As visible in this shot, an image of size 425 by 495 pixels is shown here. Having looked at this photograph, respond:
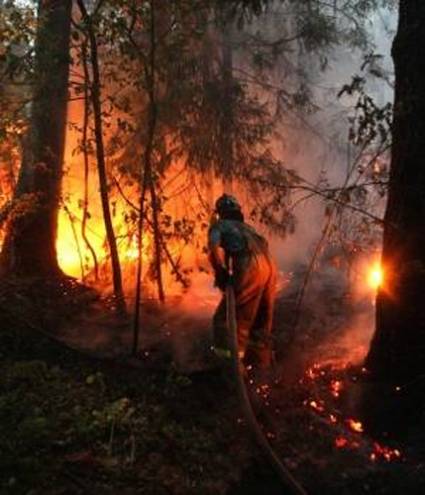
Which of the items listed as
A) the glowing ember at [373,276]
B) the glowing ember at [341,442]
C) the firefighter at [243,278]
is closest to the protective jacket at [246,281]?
the firefighter at [243,278]

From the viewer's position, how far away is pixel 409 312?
22.1 ft

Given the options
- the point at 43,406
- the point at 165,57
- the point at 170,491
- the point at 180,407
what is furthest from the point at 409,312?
the point at 165,57

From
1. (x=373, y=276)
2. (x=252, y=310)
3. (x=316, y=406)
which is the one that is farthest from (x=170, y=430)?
(x=373, y=276)

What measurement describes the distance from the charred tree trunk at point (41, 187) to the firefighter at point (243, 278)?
464cm

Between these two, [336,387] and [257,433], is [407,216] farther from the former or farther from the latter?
[257,433]

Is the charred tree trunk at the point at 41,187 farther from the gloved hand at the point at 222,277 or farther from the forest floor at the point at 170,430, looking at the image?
the gloved hand at the point at 222,277

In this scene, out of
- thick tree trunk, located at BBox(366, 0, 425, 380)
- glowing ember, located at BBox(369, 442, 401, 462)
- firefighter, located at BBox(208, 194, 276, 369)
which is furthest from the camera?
firefighter, located at BBox(208, 194, 276, 369)

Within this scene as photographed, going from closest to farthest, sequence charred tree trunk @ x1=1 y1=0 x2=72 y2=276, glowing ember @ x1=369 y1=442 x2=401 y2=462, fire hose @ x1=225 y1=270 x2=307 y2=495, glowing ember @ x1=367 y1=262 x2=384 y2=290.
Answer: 1. fire hose @ x1=225 y1=270 x2=307 y2=495
2. glowing ember @ x1=369 y1=442 x2=401 y2=462
3. charred tree trunk @ x1=1 y1=0 x2=72 y2=276
4. glowing ember @ x1=367 y1=262 x2=384 y2=290

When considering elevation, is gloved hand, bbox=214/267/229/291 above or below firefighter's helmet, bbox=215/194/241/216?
below

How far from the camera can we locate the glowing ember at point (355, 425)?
21.5 ft

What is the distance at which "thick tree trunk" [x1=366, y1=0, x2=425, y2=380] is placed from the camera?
6.52 meters

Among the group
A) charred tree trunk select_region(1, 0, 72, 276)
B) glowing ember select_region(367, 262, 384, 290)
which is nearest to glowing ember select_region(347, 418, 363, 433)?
glowing ember select_region(367, 262, 384, 290)

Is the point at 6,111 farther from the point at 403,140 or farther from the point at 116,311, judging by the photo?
the point at 403,140

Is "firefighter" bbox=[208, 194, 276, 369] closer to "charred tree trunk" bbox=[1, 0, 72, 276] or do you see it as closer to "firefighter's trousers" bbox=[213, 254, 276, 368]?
"firefighter's trousers" bbox=[213, 254, 276, 368]
